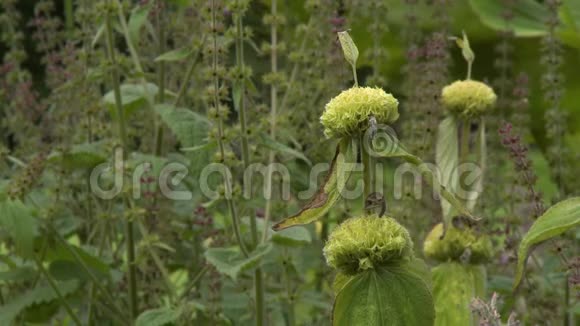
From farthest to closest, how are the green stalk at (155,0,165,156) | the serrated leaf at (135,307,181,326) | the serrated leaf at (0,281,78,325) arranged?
the green stalk at (155,0,165,156), the serrated leaf at (0,281,78,325), the serrated leaf at (135,307,181,326)

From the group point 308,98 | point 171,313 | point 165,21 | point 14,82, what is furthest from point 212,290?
point 14,82

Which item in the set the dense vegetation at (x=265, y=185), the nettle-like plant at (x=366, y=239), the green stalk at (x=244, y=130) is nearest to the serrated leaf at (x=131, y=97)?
the dense vegetation at (x=265, y=185)

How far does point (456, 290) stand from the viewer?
1044mm

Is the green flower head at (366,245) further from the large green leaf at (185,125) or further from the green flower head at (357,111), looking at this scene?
the large green leaf at (185,125)

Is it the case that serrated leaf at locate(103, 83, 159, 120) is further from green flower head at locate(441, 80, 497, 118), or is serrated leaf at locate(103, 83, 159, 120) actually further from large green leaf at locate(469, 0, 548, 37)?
large green leaf at locate(469, 0, 548, 37)

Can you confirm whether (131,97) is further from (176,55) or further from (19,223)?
(19,223)

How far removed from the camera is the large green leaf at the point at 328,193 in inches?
28.6

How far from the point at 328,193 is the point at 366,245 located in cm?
6

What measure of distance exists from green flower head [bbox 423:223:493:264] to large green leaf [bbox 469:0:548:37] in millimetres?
1227

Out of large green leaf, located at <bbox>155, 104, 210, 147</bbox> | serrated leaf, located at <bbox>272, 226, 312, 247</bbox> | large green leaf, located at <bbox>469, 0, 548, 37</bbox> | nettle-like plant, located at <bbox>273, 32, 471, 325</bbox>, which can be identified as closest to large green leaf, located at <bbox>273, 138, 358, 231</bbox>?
nettle-like plant, located at <bbox>273, 32, 471, 325</bbox>

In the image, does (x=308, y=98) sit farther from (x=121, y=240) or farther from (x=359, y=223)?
(x=359, y=223)

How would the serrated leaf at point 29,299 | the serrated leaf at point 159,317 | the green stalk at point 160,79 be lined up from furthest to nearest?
1. the green stalk at point 160,79
2. the serrated leaf at point 29,299
3. the serrated leaf at point 159,317

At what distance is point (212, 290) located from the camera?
4.16 feet

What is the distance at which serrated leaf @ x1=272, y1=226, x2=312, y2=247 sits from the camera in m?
1.15
